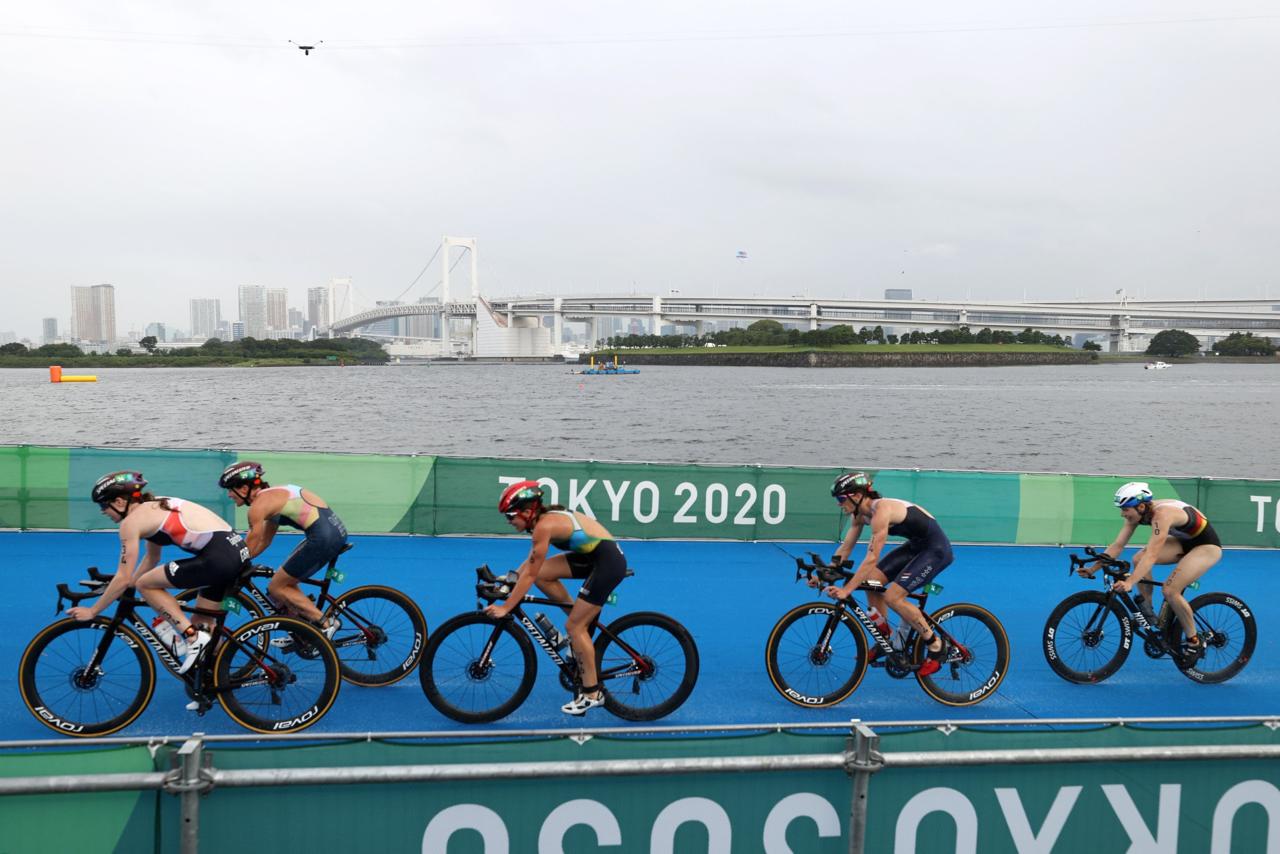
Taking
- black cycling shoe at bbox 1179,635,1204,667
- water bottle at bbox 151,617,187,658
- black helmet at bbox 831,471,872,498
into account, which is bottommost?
black cycling shoe at bbox 1179,635,1204,667

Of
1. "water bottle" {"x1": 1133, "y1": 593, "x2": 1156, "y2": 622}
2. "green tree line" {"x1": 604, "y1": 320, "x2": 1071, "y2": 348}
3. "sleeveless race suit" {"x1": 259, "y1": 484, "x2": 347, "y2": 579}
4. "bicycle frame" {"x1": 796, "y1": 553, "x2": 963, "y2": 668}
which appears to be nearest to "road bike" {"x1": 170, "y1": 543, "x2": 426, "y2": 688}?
"sleeveless race suit" {"x1": 259, "y1": 484, "x2": 347, "y2": 579}

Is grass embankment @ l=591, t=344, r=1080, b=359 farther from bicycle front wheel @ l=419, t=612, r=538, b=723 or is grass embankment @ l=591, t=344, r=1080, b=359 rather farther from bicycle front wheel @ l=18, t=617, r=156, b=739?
bicycle front wheel @ l=18, t=617, r=156, b=739

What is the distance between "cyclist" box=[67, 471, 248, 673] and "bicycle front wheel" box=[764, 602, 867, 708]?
389 centimetres

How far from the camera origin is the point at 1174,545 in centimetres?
772

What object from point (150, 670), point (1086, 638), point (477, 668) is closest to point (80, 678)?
point (150, 670)

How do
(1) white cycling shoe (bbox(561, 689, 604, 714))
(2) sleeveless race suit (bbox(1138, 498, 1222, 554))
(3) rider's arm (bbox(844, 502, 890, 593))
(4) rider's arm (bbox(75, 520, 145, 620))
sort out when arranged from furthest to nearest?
1. (2) sleeveless race suit (bbox(1138, 498, 1222, 554))
2. (3) rider's arm (bbox(844, 502, 890, 593))
3. (1) white cycling shoe (bbox(561, 689, 604, 714))
4. (4) rider's arm (bbox(75, 520, 145, 620))

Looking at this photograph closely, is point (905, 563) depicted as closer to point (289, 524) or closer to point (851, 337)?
point (289, 524)

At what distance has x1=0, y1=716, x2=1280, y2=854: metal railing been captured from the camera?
359 cm

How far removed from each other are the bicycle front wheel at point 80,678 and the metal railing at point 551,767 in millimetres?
2536

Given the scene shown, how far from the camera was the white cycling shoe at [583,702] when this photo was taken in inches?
261

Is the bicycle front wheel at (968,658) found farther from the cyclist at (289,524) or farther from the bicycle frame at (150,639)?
the bicycle frame at (150,639)

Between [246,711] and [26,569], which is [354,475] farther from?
[246,711]

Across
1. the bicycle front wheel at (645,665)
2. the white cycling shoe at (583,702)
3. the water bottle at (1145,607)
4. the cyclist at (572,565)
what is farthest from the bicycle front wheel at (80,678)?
the water bottle at (1145,607)

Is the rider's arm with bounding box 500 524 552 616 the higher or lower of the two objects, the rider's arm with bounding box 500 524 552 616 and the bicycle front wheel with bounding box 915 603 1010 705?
the higher
